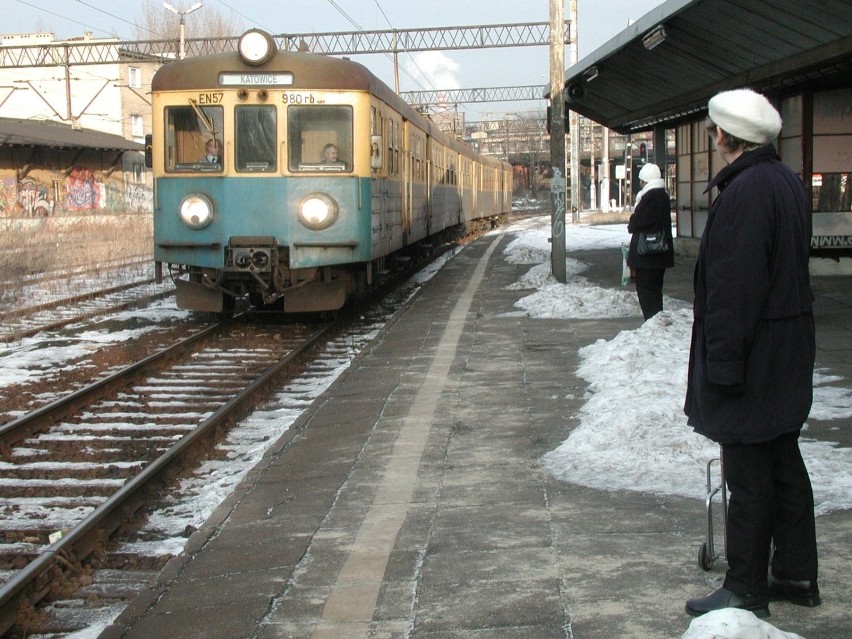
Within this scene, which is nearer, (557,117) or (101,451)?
(101,451)

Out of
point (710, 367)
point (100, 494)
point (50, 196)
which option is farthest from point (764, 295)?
point (50, 196)

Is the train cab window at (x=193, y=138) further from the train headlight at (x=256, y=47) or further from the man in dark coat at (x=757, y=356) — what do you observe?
the man in dark coat at (x=757, y=356)

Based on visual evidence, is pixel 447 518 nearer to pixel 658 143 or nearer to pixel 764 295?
pixel 764 295

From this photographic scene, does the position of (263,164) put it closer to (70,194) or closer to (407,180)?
(407,180)

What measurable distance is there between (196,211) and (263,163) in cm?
92

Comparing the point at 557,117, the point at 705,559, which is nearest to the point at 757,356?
the point at 705,559

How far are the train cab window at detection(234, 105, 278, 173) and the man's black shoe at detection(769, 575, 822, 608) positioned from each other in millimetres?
9325

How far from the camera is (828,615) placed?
367 cm

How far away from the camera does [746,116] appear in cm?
368

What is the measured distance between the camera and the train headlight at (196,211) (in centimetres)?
1231

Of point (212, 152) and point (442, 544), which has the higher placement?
point (212, 152)

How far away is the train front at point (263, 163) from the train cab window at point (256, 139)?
0.4 inches

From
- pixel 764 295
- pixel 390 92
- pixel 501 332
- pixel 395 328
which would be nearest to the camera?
pixel 764 295

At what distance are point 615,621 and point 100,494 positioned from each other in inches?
146
